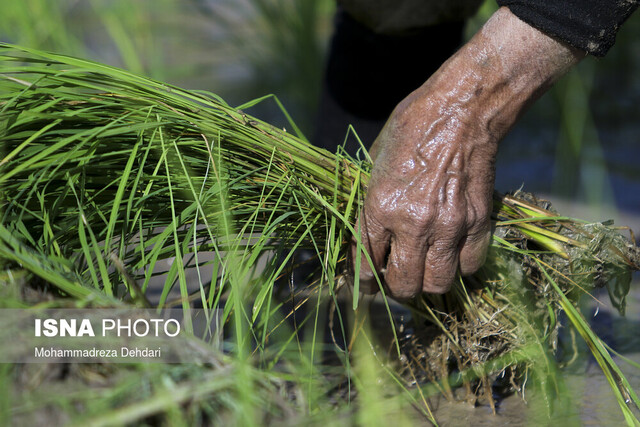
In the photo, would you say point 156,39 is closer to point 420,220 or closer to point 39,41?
point 39,41

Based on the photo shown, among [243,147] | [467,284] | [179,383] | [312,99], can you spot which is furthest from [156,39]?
[179,383]

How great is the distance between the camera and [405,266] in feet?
4.00

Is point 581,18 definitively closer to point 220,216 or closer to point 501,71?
point 501,71

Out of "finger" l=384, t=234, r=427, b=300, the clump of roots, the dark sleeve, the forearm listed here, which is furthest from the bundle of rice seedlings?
the dark sleeve

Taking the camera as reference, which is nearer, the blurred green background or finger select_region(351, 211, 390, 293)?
finger select_region(351, 211, 390, 293)

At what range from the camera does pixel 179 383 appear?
69cm

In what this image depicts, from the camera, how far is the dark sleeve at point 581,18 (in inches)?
42.9

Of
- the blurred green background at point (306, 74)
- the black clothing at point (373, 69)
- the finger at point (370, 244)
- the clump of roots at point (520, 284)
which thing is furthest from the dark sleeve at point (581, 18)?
the blurred green background at point (306, 74)

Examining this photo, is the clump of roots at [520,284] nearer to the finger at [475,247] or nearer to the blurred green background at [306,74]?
the finger at [475,247]

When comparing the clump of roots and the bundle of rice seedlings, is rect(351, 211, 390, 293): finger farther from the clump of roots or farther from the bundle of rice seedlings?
the clump of roots

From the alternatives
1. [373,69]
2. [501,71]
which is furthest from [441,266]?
[373,69]

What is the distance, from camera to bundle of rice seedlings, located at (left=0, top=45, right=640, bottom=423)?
1.03m

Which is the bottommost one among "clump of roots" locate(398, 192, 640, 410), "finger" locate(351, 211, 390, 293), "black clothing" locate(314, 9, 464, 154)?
"clump of roots" locate(398, 192, 640, 410)

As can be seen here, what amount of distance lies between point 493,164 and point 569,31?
0.91 feet
